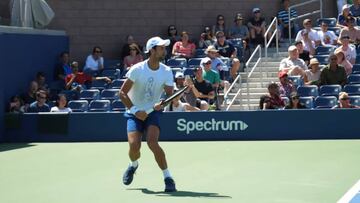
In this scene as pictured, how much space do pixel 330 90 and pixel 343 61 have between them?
107cm

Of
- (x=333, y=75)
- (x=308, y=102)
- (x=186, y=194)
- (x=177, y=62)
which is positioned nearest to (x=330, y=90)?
(x=333, y=75)

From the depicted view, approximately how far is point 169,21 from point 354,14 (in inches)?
197

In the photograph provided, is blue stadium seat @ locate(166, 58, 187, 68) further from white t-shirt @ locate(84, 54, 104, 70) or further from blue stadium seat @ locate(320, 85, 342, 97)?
blue stadium seat @ locate(320, 85, 342, 97)

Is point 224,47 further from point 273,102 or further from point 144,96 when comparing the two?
point 144,96

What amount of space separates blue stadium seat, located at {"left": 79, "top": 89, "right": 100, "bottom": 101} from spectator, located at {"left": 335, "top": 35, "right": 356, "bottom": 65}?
226 inches

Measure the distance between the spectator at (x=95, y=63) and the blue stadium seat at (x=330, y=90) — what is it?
637 centimetres

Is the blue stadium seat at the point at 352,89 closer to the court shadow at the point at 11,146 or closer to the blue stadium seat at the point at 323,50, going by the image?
the blue stadium seat at the point at 323,50

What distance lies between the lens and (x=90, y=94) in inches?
799

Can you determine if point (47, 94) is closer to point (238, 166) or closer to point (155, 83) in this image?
point (238, 166)

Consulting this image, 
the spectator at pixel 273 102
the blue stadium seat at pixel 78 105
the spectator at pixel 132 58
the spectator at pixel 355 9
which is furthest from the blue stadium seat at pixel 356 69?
the blue stadium seat at pixel 78 105

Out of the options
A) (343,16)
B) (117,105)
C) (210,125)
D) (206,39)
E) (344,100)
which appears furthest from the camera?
(206,39)

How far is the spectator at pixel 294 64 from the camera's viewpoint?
18609 mm

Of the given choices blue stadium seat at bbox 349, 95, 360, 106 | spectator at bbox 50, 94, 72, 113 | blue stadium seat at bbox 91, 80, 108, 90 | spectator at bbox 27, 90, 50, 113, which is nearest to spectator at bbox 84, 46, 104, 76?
blue stadium seat at bbox 91, 80, 108, 90

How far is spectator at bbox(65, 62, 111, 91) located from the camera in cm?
2096
